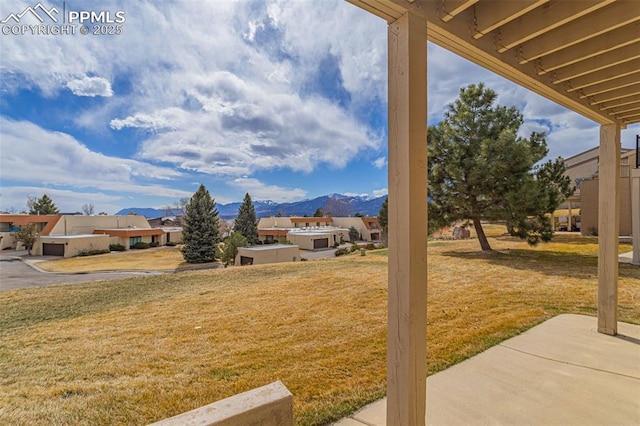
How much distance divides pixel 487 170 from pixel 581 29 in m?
7.35

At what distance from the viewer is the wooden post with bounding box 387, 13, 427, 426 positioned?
4.32ft

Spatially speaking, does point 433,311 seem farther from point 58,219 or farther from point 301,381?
point 58,219

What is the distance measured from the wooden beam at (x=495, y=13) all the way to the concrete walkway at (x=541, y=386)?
236 cm

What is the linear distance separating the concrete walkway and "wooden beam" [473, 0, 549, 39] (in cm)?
236

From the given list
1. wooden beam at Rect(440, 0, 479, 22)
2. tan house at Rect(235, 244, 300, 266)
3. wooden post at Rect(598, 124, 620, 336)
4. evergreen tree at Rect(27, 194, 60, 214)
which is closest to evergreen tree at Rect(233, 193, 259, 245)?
tan house at Rect(235, 244, 300, 266)

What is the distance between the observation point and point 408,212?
132 cm

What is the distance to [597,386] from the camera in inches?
83.3

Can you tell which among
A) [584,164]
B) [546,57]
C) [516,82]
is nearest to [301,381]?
[516,82]

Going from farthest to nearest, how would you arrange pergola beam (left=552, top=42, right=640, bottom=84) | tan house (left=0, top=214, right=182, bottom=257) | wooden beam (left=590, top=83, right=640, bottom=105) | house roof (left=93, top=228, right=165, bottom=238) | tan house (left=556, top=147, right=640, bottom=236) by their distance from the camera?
1. house roof (left=93, top=228, right=165, bottom=238)
2. tan house (left=0, top=214, right=182, bottom=257)
3. tan house (left=556, top=147, right=640, bottom=236)
4. wooden beam (left=590, top=83, right=640, bottom=105)
5. pergola beam (left=552, top=42, right=640, bottom=84)

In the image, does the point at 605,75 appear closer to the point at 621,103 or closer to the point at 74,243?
the point at 621,103

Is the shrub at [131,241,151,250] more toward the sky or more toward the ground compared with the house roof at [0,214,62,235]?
more toward the ground

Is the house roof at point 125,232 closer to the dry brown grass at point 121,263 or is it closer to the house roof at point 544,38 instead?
the dry brown grass at point 121,263

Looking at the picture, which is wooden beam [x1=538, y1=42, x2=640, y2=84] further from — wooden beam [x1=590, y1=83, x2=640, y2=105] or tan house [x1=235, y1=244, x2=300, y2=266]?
tan house [x1=235, y1=244, x2=300, y2=266]

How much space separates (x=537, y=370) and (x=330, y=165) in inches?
2459
